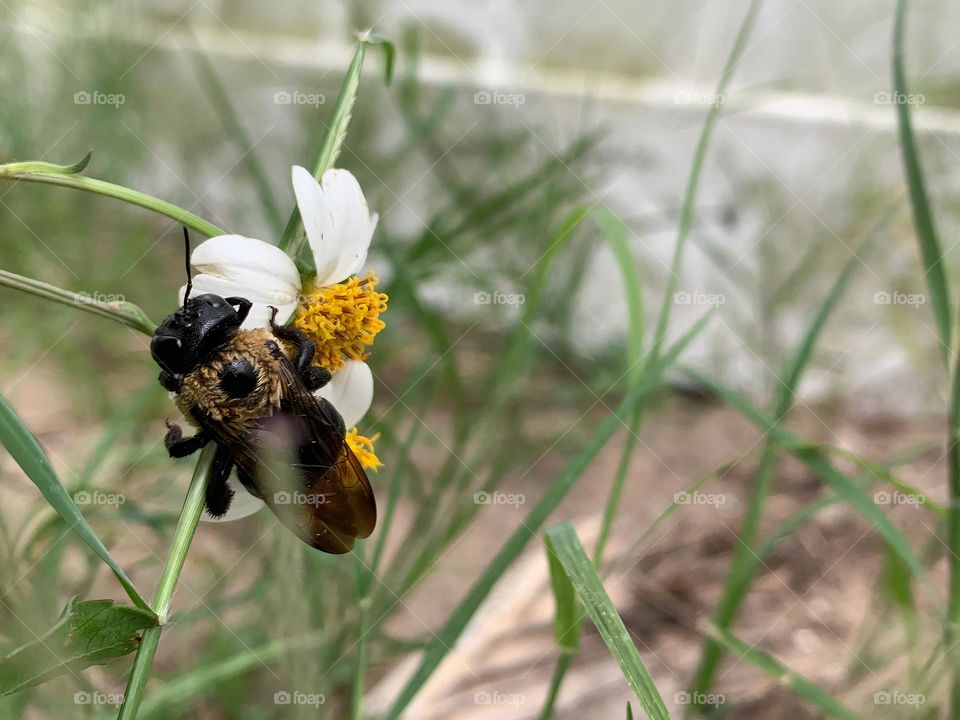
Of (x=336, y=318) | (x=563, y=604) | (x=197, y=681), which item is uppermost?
(x=336, y=318)

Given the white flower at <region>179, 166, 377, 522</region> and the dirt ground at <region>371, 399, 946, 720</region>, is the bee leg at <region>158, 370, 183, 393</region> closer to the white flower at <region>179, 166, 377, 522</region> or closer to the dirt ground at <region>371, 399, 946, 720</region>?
the white flower at <region>179, 166, 377, 522</region>

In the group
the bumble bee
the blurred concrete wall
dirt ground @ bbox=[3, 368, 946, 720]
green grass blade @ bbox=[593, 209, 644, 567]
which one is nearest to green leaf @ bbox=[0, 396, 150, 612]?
the bumble bee

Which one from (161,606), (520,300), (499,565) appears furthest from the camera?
(520,300)

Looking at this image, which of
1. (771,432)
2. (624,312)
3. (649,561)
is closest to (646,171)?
(624,312)

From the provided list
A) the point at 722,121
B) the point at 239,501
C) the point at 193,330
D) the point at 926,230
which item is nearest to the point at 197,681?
the point at 239,501

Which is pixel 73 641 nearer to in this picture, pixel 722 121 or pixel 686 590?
pixel 686 590

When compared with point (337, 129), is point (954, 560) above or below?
below

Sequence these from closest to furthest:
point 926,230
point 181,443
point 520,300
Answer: point 181,443
point 926,230
point 520,300
